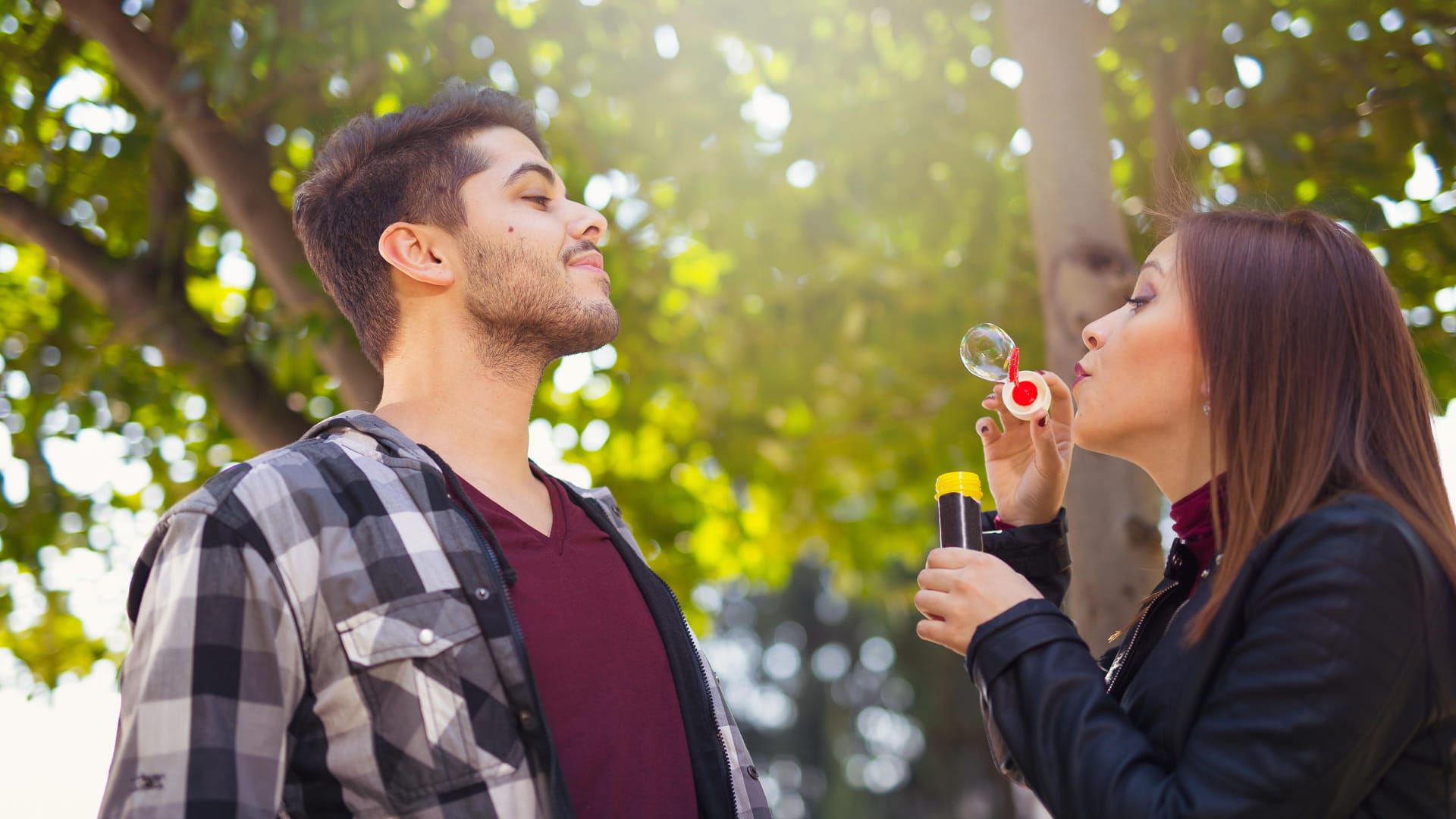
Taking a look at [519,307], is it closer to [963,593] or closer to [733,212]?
[963,593]

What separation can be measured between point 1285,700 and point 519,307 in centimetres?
168

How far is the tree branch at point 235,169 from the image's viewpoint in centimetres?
452

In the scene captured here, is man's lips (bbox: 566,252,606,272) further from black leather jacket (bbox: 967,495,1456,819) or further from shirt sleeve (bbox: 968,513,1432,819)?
shirt sleeve (bbox: 968,513,1432,819)

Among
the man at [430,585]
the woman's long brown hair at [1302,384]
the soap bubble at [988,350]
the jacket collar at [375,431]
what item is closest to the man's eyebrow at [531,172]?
the man at [430,585]

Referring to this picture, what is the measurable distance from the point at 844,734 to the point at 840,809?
1928 mm

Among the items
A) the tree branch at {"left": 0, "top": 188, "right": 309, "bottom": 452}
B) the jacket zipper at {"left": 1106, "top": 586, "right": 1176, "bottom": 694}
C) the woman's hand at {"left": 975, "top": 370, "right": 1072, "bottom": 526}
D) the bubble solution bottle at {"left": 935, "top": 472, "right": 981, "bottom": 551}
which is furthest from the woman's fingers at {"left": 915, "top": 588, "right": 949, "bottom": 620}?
the tree branch at {"left": 0, "top": 188, "right": 309, "bottom": 452}

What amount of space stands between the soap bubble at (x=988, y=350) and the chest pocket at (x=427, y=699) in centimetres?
133

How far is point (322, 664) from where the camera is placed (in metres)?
1.92

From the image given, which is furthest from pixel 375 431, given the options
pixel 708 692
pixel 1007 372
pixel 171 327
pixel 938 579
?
pixel 171 327

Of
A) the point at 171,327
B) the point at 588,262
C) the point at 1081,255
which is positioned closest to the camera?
the point at 588,262

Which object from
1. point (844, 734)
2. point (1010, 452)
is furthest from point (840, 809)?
point (1010, 452)

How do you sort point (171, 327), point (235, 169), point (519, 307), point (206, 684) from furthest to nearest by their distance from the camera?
point (171, 327)
point (235, 169)
point (519, 307)
point (206, 684)

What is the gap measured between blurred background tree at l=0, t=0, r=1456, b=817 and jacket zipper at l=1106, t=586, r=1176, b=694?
1056 millimetres

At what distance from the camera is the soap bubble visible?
2.68m
